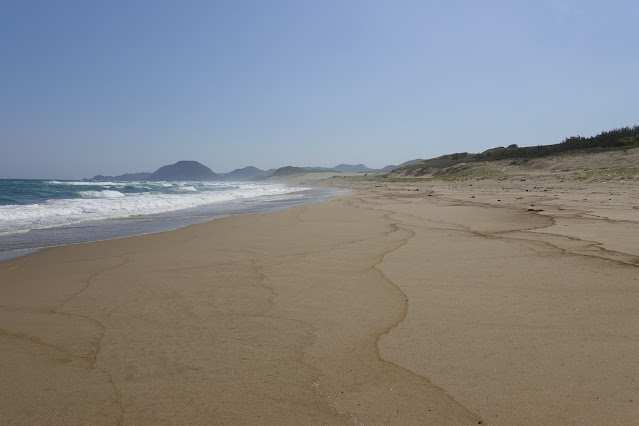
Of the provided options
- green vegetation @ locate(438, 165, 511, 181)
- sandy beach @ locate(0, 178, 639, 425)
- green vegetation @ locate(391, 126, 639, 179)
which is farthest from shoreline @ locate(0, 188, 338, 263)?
green vegetation @ locate(391, 126, 639, 179)

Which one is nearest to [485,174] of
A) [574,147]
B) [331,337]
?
[574,147]

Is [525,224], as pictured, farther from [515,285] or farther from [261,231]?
[261,231]

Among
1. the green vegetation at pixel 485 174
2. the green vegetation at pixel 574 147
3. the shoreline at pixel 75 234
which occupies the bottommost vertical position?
the shoreline at pixel 75 234

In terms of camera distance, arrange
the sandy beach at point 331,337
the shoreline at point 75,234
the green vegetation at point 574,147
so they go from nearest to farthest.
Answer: the sandy beach at point 331,337 → the shoreline at point 75,234 → the green vegetation at point 574,147

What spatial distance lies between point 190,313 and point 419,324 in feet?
6.81

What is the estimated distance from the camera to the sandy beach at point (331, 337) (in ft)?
7.13

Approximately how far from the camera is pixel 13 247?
746 centimetres

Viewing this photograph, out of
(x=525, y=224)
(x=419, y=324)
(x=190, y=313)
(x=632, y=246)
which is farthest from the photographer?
(x=525, y=224)

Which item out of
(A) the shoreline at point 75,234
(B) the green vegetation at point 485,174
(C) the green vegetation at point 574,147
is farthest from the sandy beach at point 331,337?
(C) the green vegetation at point 574,147

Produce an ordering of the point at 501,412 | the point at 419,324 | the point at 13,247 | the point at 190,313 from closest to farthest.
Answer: the point at 501,412 → the point at 419,324 → the point at 190,313 → the point at 13,247

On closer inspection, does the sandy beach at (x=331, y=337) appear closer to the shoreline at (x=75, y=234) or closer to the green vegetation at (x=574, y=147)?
the shoreline at (x=75, y=234)

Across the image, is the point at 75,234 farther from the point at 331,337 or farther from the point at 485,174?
the point at 485,174

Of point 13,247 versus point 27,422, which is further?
point 13,247

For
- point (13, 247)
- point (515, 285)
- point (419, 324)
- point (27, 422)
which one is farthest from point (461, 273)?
point (13, 247)
